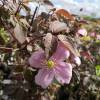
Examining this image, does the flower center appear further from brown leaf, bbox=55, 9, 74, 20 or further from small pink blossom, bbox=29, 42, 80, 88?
brown leaf, bbox=55, 9, 74, 20

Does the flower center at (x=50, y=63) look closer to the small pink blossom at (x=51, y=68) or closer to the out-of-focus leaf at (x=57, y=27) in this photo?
the small pink blossom at (x=51, y=68)

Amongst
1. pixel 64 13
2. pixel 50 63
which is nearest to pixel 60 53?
pixel 50 63

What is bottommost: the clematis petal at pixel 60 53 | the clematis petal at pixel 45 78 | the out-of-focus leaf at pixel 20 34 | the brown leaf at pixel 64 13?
the clematis petal at pixel 45 78

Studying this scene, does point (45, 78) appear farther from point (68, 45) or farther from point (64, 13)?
point (64, 13)

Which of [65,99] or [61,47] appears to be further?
[65,99]

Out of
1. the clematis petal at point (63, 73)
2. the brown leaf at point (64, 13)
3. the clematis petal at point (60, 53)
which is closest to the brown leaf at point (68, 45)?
the clematis petal at point (60, 53)

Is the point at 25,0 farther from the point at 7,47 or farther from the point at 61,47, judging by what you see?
the point at 61,47

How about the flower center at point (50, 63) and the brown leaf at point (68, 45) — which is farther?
the flower center at point (50, 63)

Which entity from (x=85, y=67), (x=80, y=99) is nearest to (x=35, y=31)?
(x=85, y=67)
